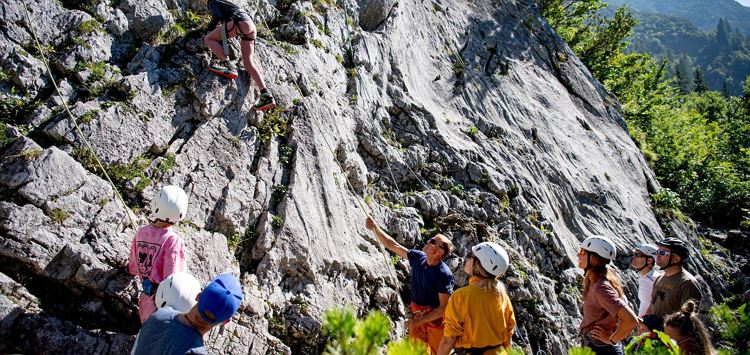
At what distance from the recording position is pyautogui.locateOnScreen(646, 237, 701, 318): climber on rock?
730cm

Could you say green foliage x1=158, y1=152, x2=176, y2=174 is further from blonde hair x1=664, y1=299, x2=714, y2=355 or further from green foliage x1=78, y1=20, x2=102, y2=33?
blonde hair x1=664, y1=299, x2=714, y2=355

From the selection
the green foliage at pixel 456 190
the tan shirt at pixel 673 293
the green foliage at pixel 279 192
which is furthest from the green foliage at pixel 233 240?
the tan shirt at pixel 673 293

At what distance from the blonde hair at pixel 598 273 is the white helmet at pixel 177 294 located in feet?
17.1

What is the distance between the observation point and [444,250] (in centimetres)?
700

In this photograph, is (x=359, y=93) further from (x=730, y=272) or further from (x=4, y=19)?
(x=730, y=272)

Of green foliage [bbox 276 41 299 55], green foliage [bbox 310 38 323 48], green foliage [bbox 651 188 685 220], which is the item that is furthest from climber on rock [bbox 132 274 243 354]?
green foliage [bbox 651 188 685 220]

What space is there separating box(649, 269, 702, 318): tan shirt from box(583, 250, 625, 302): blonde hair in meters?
1.34

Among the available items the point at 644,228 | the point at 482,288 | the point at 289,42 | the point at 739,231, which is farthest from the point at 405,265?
the point at 739,231

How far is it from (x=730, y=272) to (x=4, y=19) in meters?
20.7

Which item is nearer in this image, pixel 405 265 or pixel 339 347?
pixel 339 347

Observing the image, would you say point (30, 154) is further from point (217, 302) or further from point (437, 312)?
point (437, 312)

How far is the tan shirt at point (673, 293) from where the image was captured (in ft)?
23.9

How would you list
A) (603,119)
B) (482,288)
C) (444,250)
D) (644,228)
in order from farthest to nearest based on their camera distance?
1. (603,119)
2. (644,228)
3. (444,250)
4. (482,288)

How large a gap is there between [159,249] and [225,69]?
439cm
